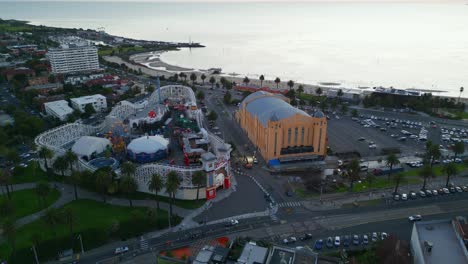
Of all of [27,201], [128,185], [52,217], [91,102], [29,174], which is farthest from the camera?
[91,102]

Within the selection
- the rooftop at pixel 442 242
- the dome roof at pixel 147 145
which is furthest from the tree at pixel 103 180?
the rooftop at pixel 442 242

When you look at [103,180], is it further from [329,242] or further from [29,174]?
[329,242]

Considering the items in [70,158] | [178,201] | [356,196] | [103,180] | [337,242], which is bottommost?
[337,242]

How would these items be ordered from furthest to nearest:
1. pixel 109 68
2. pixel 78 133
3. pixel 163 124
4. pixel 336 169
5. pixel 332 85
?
pixel 109 68
pixel 332 85
pixel 163 124
pixel 78 133
pixel 336 169

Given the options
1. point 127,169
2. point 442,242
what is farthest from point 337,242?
point 127,169

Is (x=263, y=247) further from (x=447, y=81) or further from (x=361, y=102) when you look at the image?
(x=447, y=81)

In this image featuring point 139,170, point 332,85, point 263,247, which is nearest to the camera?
point 263,247

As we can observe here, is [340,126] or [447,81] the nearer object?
[340,126]

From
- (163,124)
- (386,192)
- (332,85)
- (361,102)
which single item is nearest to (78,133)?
(163,124)

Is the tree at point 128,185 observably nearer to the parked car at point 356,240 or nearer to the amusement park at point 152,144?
the amusement park at point 152,144
